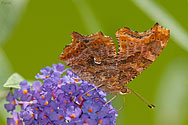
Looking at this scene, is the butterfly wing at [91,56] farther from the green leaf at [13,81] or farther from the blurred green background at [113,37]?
the blurred green background at [113,37]

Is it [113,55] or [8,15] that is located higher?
[8,15]

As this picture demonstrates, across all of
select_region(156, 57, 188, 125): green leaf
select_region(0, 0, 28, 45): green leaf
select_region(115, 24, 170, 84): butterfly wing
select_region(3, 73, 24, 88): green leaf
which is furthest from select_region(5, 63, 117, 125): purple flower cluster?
select_region(156, 57, 188, 125): green leaf

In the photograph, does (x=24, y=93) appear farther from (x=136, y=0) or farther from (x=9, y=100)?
(x=136, y=0)

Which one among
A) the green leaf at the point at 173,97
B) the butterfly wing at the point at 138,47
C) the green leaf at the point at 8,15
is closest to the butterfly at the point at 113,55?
the butterfly wing at the point at 138,47

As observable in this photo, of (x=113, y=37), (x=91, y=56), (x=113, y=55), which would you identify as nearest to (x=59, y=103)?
(x=91, y=56)

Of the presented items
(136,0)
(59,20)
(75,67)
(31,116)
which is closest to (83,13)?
(136,0)

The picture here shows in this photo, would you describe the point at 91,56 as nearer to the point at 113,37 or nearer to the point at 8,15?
the point at 8,15
